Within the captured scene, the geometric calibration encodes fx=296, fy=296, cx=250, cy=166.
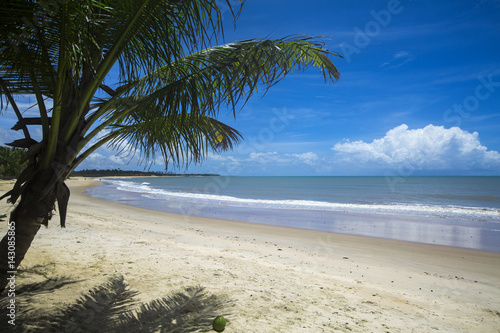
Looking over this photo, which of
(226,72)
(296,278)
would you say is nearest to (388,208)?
(296,278)

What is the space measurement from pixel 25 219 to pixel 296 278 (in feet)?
11.7

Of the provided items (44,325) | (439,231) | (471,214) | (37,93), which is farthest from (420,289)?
(471,214)

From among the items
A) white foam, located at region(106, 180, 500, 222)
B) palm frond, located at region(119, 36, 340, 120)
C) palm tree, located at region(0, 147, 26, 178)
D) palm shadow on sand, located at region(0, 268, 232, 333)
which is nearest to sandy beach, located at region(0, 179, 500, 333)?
palm shadow on sand, located at region(0, 268, 232, 333)

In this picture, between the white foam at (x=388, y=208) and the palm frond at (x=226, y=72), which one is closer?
the palm frond at (x=226, y=72)

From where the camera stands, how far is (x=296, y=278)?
15.0 feet

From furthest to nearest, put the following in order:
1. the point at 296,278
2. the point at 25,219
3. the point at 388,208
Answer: the point at 388,208, the point at 296,278, the point at 25,219

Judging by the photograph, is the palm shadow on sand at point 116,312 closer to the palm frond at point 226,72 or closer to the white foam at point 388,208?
the palm frond at point 226,72

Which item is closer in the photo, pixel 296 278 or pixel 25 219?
pixel 25 219

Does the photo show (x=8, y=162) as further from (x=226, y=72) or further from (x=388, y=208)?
(x=226, y=72)

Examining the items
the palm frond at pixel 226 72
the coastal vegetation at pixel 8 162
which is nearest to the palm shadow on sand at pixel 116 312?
the palm frond at pixel 226 72

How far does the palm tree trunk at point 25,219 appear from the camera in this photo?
8.50ft

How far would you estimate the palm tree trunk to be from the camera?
8.50 feet

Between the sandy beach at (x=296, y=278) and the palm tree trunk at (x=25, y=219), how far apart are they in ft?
2.10

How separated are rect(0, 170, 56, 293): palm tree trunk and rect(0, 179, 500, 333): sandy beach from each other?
640 mm
